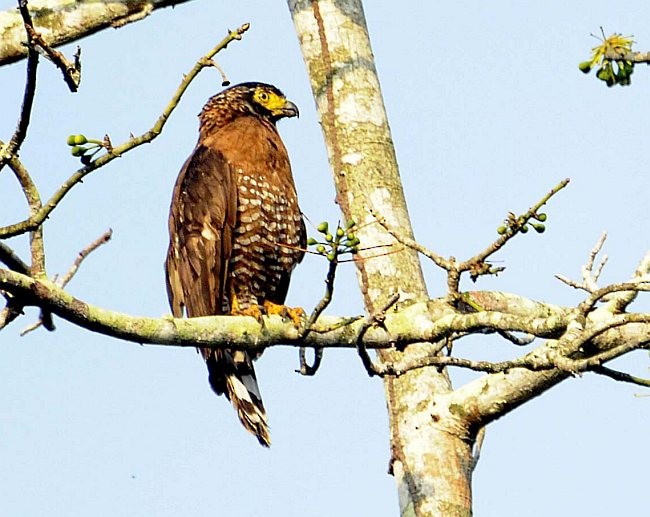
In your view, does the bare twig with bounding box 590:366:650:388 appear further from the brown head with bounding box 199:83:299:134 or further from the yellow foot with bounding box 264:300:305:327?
the brown head with bounding box 199:83:299:134

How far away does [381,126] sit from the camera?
19.4 feet

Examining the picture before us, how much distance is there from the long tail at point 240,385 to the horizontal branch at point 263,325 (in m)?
1.85

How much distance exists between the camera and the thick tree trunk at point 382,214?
4.93 metres

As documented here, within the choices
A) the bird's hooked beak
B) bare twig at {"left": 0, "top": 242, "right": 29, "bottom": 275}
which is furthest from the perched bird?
bare twig at {"left": 0, "top": 242, "right": 29, "bottom": 275}

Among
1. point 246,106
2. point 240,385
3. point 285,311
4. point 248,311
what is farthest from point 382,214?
point 246,106

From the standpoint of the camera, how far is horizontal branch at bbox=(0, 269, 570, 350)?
3365 mm

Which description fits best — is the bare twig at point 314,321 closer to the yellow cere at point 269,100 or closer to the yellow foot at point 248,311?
the yellow foot at point 248,311

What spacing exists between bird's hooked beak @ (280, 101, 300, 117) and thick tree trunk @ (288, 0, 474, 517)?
911mm

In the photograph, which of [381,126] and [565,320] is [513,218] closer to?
[565,320]

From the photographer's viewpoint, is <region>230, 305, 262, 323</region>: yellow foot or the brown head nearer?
<region>230, 305, 262, 323</region>: yellow foot

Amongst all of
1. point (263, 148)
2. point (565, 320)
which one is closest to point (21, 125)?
point (565, 320)

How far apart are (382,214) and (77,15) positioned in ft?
5.76

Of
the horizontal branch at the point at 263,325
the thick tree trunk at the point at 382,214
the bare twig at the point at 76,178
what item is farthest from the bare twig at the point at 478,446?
the bare twig at the point at 76,178

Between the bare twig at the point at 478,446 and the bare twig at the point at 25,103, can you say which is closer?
the bare twig at the point at 25,103
